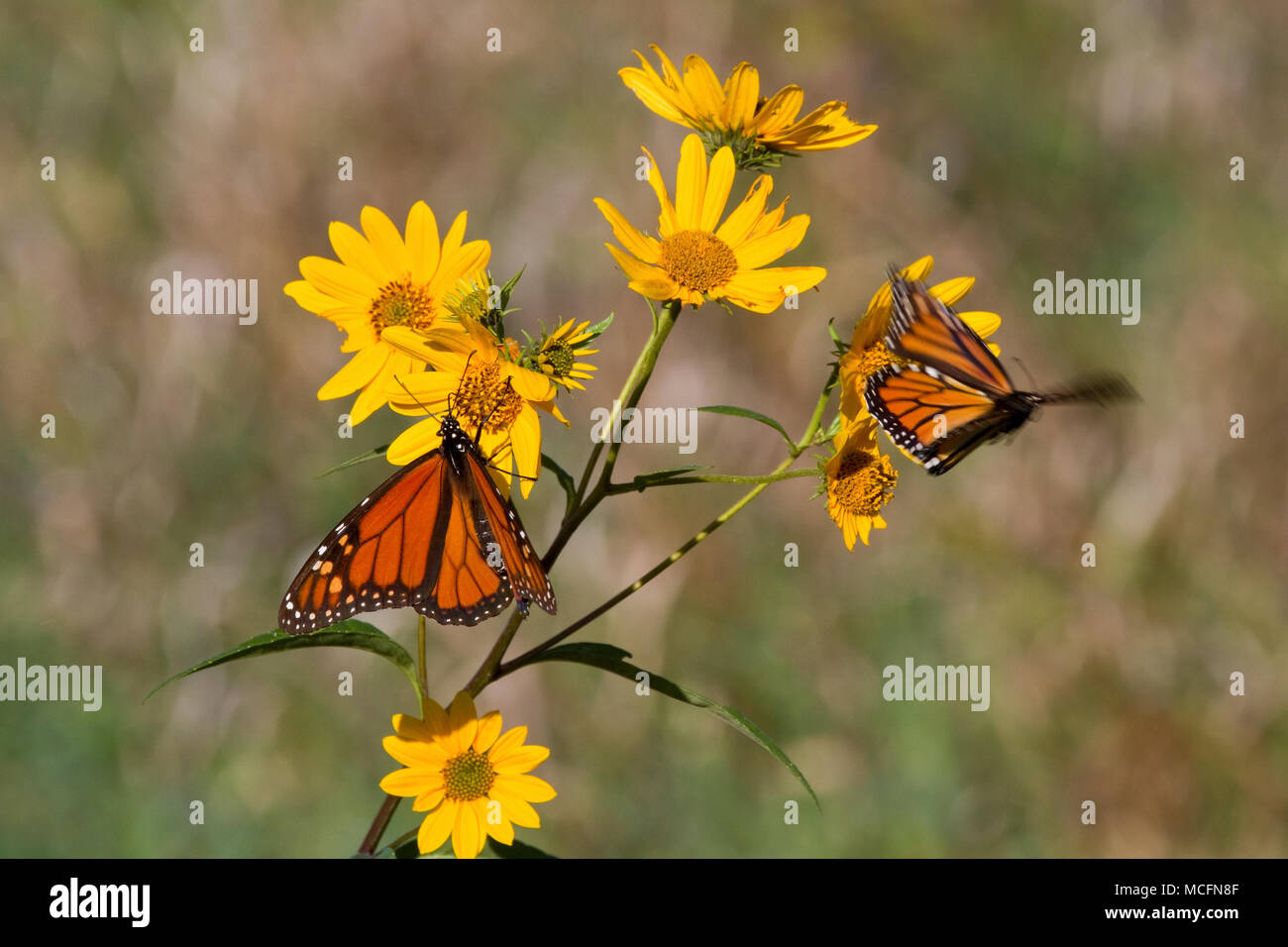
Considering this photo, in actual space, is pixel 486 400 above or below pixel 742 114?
below

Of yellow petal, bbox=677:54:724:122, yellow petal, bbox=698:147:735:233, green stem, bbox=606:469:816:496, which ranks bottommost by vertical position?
green stem, bbox=606:469:816:496

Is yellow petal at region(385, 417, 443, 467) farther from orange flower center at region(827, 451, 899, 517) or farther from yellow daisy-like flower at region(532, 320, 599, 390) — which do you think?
orange flower center at region(827, 451, 899, 517)

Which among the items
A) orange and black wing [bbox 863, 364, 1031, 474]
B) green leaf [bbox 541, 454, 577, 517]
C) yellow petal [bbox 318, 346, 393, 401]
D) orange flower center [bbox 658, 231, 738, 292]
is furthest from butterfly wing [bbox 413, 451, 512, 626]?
orange and black wing [bbox 863, 364, 1031, 474]

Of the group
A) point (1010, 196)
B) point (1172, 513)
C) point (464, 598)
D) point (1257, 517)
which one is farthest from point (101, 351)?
point (1257, 517)

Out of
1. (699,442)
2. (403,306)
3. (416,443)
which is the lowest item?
(416,443)

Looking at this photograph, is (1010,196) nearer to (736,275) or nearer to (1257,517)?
(1257,517)

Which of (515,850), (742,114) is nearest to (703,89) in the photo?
(742,114)

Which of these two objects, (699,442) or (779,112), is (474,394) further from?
(699,442)
